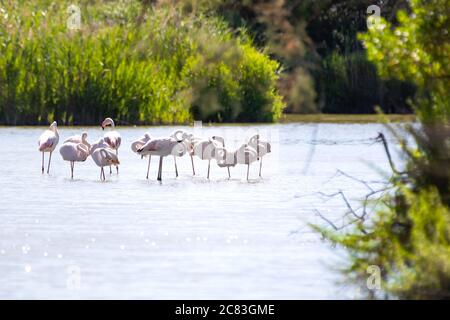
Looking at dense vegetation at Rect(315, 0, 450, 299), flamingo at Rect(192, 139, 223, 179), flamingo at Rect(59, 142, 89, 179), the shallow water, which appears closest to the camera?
dense vegetation at Rect(315, 0, 450, 299)

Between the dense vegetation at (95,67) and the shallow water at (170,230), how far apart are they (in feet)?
21.3

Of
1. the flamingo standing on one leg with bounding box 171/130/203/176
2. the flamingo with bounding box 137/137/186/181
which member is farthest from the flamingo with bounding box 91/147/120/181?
the flamingo standing on one leg with bounding box 171/130/203/176

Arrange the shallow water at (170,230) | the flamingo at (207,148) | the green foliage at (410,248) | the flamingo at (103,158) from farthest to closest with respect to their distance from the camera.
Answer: the flamingo at (207,148) < the flamingo at (103,158) < the shallow water at (170,230) < the green foliage at (410,248)

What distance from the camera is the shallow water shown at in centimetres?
994

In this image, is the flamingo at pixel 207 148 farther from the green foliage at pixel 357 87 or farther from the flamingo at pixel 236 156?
the green foliage at pixel 357 87

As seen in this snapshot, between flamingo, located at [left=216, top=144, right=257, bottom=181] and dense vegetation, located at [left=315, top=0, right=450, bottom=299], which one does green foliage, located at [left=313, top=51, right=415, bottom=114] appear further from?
dense vegetation, located at [left=315, top=0, right=450, bottom=299]

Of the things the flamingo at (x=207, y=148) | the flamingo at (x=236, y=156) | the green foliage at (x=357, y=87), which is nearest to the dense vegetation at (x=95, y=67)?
the green foliage at (x=357, y=87)

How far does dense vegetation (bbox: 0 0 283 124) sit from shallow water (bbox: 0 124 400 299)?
6.48 m

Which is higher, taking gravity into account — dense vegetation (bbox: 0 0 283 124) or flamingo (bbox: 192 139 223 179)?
dense vegetation (bbox: 0 0 283 124)

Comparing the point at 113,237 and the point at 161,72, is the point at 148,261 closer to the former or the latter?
the point at 113,237

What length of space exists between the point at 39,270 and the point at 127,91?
1837 cm

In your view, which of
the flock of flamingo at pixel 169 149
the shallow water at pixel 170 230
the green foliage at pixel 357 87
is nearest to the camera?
the shallow water at pixel 170 230

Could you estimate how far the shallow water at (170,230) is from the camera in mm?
9938
